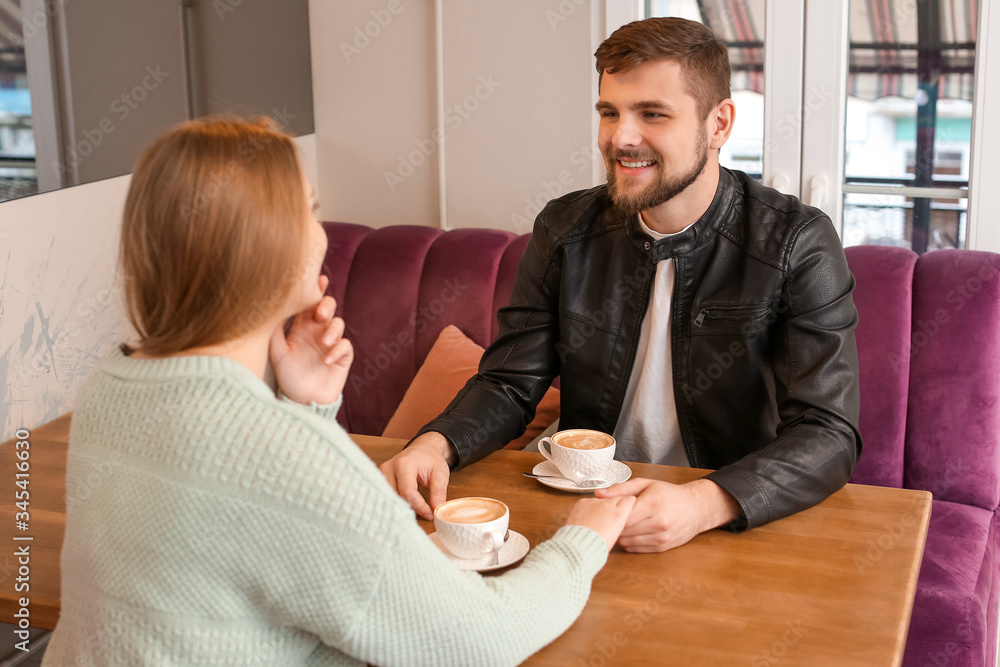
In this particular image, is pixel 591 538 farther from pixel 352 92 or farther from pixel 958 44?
pixel 352 92

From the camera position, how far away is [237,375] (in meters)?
0.90

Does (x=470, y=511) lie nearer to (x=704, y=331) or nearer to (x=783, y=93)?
(x=704, y=331)

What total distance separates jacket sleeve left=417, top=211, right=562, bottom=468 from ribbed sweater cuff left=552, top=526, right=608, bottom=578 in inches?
20.9

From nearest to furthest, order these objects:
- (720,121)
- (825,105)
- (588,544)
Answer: (588,544) → (720,121) → (825,105)

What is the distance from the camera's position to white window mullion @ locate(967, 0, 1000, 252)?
2309mm

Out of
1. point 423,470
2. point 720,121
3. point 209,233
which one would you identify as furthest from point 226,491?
point 720,121

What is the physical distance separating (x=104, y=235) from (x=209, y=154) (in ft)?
5.16

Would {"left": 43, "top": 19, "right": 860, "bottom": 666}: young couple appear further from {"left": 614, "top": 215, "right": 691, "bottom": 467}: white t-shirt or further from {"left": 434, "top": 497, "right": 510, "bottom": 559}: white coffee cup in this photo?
{"left": 614, "top": 215, "right": 691, "bottom": 467}: white t-shirt

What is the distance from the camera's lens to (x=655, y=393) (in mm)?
1812

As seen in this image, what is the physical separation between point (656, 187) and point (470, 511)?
0.81 meters

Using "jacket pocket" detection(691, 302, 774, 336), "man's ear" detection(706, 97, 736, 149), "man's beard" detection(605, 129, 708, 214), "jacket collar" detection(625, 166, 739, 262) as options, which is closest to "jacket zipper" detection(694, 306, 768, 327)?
"jacket pocket" detection(691, 302, 774, 336)

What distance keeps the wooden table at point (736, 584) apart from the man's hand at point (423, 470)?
0.11 ft

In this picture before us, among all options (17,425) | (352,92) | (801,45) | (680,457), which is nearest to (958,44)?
(801,45)

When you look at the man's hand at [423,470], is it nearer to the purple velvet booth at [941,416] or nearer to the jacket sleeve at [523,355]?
the jacket sleeve at [523,355]
